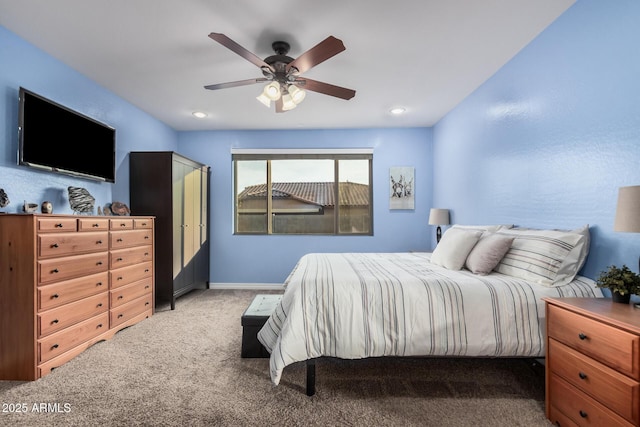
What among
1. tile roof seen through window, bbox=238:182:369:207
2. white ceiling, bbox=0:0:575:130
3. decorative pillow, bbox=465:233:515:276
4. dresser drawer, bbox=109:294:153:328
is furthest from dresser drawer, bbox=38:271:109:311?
decorative pillow, bbox=465:233:515:276

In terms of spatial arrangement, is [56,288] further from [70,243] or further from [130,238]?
[130,238]

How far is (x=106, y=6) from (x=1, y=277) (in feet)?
6.34

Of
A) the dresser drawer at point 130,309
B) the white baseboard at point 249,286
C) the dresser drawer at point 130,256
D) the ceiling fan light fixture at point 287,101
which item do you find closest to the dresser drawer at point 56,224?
the dresser drawer at point 130,256

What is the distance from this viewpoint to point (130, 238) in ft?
9.64

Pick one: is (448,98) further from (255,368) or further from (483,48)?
(255,368)

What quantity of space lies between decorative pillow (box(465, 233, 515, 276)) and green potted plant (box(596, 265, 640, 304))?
66 centimetres

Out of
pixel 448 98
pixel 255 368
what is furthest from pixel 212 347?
pixel 448 98

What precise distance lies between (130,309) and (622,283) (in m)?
3.69

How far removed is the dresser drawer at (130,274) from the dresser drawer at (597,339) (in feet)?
10.8

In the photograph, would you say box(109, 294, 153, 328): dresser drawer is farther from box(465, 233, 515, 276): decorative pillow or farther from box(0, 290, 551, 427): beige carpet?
box(465, 233, 515, 276): decorative pillow

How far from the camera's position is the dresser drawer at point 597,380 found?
3.75ft

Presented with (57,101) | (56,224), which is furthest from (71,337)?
(57,101)

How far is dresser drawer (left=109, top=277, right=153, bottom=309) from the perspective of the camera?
2698 millimetres

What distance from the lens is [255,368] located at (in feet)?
6.98
